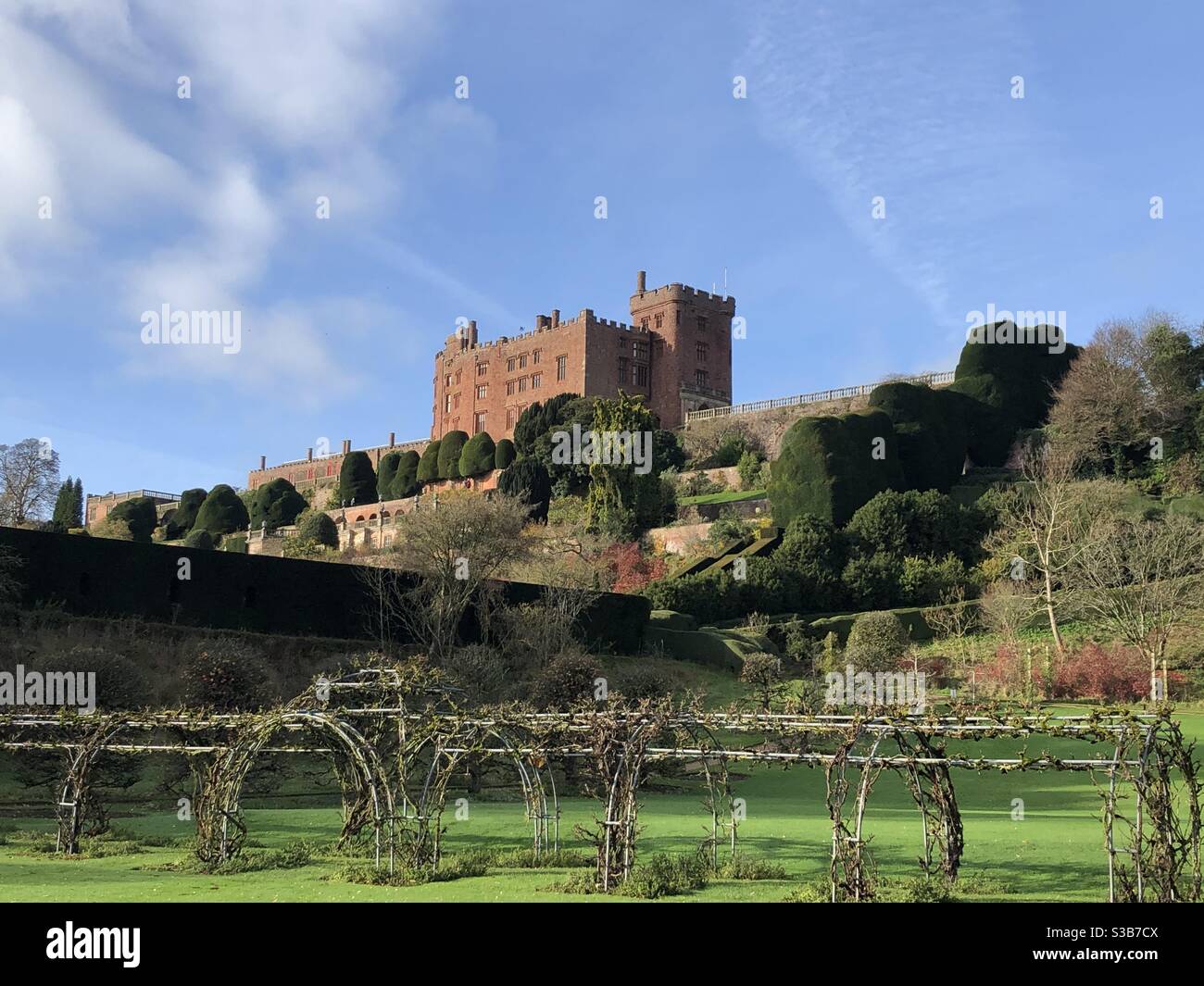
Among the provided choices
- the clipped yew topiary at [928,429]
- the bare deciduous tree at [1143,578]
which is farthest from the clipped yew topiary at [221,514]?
the bare deciduous tree at [1143,578]

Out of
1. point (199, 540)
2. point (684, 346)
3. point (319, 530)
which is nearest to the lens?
point (319, 530)

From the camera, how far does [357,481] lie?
7194 cm

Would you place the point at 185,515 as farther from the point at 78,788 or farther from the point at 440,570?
the point at 78,788

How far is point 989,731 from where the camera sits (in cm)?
1027

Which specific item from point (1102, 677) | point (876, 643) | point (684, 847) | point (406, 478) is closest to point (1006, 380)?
point (876, 643)

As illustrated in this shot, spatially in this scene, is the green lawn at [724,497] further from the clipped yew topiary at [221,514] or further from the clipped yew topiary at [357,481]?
the clipped yew topiary at [221,514]

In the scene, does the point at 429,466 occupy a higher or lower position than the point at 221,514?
higher

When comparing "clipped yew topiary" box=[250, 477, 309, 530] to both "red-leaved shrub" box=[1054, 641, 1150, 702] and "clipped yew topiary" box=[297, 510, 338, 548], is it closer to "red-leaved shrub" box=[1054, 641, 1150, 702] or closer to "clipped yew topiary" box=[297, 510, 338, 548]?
A: "clipped yew topiary" box=[297, 510, 338, 548]

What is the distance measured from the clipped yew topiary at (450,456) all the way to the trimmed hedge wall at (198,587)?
122 feet

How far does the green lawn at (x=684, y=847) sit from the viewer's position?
10.1m

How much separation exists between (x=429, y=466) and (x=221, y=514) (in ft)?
39.0

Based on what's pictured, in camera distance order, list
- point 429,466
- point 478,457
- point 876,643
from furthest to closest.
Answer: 1. point 429,466
2. point 478,457
3. point 876,643
